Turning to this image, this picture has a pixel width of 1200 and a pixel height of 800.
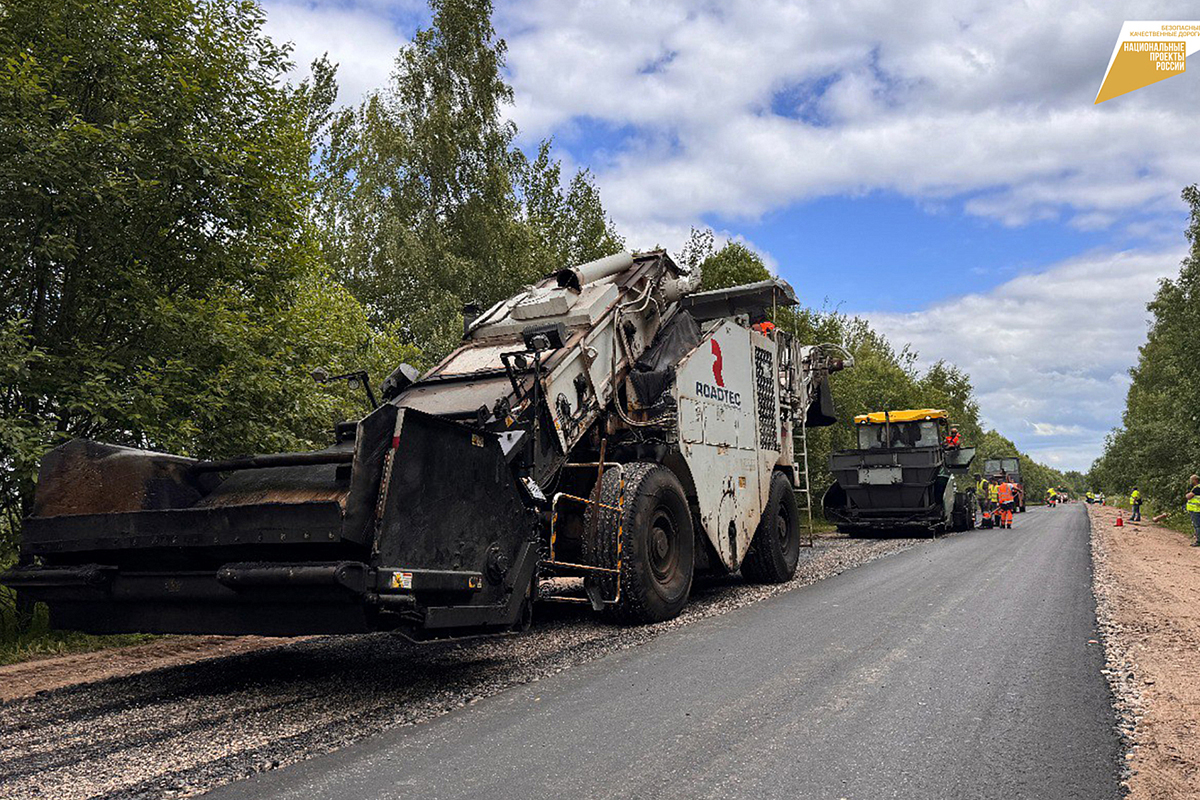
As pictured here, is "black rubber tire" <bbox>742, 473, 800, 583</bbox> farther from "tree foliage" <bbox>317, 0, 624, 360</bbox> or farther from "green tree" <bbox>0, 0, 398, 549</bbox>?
"tree foliage" <bbox>317, 0, 624, 360</bbox>

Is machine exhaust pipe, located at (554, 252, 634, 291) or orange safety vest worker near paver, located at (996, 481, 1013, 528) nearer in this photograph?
machine exhaust pipe, located at (554, 252, 634, 291)

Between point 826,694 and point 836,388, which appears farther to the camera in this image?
point 836,388

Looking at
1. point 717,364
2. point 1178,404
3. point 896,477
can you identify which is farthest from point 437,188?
point 1178,404

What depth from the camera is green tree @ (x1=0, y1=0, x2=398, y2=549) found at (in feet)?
22.9

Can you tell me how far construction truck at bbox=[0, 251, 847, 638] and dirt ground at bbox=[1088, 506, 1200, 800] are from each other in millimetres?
3218

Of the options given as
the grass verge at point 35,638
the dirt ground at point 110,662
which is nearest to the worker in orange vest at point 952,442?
the dirt ground at point 110,662

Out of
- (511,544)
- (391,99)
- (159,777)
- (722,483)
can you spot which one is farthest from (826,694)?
(391,99)

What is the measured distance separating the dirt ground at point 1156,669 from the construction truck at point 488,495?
322 cm

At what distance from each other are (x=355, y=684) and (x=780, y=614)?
12.3 feet

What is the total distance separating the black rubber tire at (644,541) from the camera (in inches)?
258

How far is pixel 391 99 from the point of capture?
86.7ft

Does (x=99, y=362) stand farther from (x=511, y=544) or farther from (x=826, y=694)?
(x=826, y=694)

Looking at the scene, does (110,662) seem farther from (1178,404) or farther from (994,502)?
(1178,404)

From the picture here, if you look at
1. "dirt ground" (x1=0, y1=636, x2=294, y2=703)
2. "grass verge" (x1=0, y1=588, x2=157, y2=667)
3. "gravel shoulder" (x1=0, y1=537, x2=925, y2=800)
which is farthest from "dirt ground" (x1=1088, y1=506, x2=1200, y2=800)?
"grass verge" (x1=0, y1=588, x2=157, y2=667)
